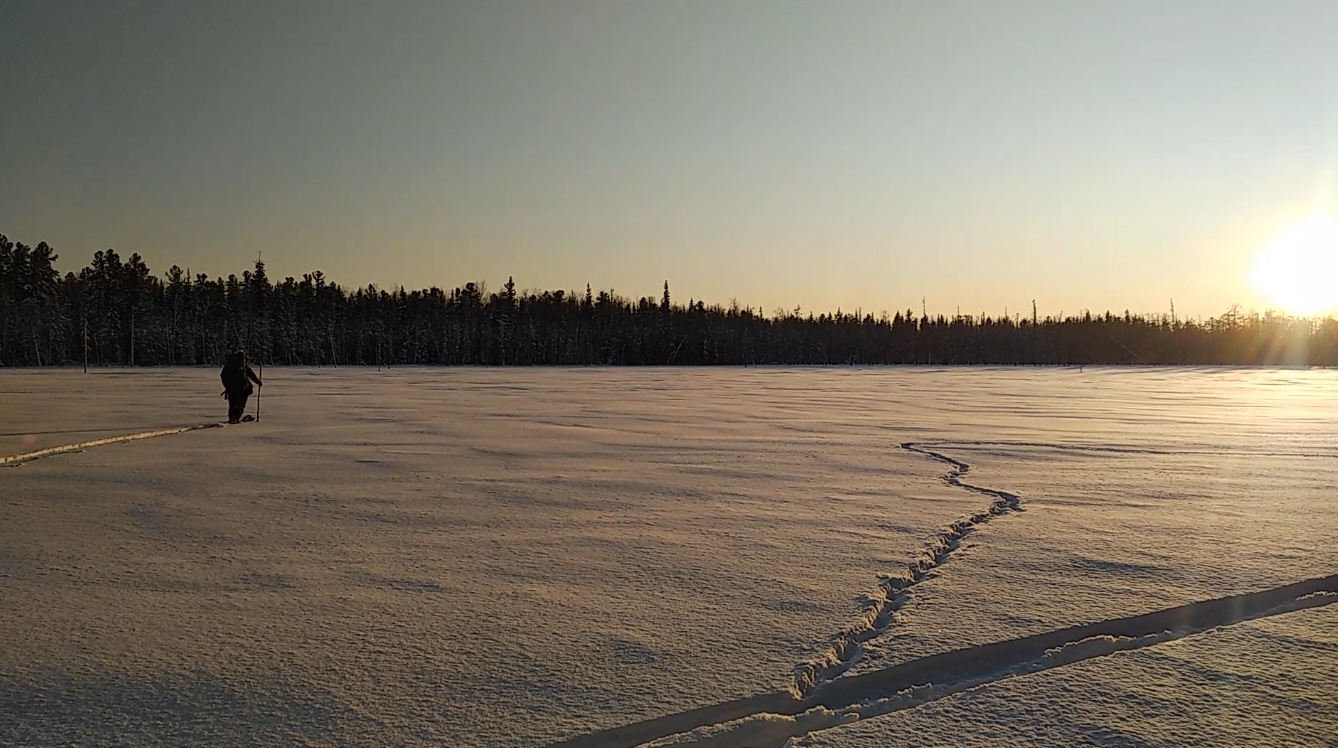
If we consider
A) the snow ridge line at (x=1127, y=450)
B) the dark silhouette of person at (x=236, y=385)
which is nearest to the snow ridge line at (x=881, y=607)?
the snow ridge line at (x=1127, y=450)

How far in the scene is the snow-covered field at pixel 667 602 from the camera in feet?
10.1

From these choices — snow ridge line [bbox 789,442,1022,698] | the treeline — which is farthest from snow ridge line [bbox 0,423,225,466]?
the treeline

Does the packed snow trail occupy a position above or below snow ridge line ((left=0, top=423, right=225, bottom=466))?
below

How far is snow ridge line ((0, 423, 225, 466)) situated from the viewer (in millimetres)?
9773

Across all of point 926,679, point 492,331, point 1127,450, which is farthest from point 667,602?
point 492,331

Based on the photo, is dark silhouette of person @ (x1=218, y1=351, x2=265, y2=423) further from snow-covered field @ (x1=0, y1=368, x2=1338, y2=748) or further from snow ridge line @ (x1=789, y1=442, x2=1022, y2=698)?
snow ridge line @ (x1=789, y1=442, x2=1022, y2=698)

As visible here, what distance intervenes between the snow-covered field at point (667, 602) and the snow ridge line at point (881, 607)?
0.9 inches

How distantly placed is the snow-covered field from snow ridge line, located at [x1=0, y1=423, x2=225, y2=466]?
1.09ft

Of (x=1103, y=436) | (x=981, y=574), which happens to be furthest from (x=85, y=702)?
(x=1103, y=436)

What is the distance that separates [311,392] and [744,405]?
13.9 meters

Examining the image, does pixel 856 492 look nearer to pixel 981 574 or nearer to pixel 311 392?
pixel 981 574

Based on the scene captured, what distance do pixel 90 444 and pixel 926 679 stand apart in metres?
11.8

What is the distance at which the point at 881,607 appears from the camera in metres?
4.29

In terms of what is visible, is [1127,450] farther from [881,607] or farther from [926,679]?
[926,679]
